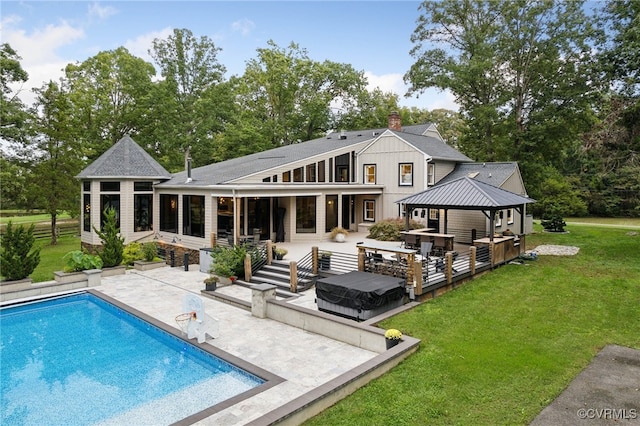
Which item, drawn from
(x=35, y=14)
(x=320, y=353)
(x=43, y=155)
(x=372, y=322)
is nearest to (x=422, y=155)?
(x=372, y=322)

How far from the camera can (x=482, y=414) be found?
19.1ft

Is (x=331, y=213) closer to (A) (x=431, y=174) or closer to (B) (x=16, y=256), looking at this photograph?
(A) (x=431, y=174)

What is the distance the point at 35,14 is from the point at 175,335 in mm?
17347

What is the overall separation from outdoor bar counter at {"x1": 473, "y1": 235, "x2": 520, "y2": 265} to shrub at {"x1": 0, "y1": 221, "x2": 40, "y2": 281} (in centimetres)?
1628

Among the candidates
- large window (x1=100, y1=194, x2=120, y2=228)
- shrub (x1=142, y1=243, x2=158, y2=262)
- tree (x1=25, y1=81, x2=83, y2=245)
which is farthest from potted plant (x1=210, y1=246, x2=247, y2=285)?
tree (x1=25, y1=81, x2=83, y2=245)

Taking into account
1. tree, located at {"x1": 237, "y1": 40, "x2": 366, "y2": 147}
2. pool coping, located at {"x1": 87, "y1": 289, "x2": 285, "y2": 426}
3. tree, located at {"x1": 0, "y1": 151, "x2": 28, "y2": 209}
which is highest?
tree, located at {"x1": 237, "y1": 40, "x2": 366, "y2": 147}

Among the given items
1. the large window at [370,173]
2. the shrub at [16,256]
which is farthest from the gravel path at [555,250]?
the shrub at [16,256]

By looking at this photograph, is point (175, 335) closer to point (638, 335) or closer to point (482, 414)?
point (482, 414)

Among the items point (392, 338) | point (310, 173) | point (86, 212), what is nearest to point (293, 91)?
point (310, 173)

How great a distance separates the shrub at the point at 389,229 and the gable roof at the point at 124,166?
11177mm

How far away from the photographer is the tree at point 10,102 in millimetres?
23375

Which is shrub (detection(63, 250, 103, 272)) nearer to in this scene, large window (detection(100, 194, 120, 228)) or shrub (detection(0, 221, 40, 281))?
shrub (detection(0, 221, 40, 281))

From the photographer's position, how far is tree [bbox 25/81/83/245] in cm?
2444

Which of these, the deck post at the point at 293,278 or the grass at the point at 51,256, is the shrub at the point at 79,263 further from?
the deck post at the point at 293,278
